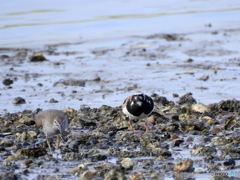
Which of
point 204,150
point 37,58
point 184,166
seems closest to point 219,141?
point 204,150

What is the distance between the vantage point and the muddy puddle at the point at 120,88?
7957 millimetres

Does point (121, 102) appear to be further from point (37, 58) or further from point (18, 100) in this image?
point (37, 58)

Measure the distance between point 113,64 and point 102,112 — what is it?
6.75m

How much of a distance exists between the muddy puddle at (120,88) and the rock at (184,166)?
1 cm

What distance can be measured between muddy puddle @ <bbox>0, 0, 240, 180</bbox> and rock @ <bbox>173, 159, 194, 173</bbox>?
15mm

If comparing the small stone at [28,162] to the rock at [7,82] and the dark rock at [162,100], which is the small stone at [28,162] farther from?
the rock at [7,82]

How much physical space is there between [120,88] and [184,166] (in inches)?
301

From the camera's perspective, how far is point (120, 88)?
14.9m

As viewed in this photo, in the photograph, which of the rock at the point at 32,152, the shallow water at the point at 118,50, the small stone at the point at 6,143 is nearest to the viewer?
the rock at the point at 32,152

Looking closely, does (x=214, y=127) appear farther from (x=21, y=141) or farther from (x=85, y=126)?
(x=21, y=141)

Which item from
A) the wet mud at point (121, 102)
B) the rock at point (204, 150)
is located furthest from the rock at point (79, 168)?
the rock at point (204, 150)

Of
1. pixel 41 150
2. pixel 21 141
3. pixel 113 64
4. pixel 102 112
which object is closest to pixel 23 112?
pixel 102 112

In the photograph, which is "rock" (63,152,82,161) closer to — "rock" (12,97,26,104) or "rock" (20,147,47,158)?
"rock" (20,147,47,158)

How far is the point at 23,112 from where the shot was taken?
12.3m
